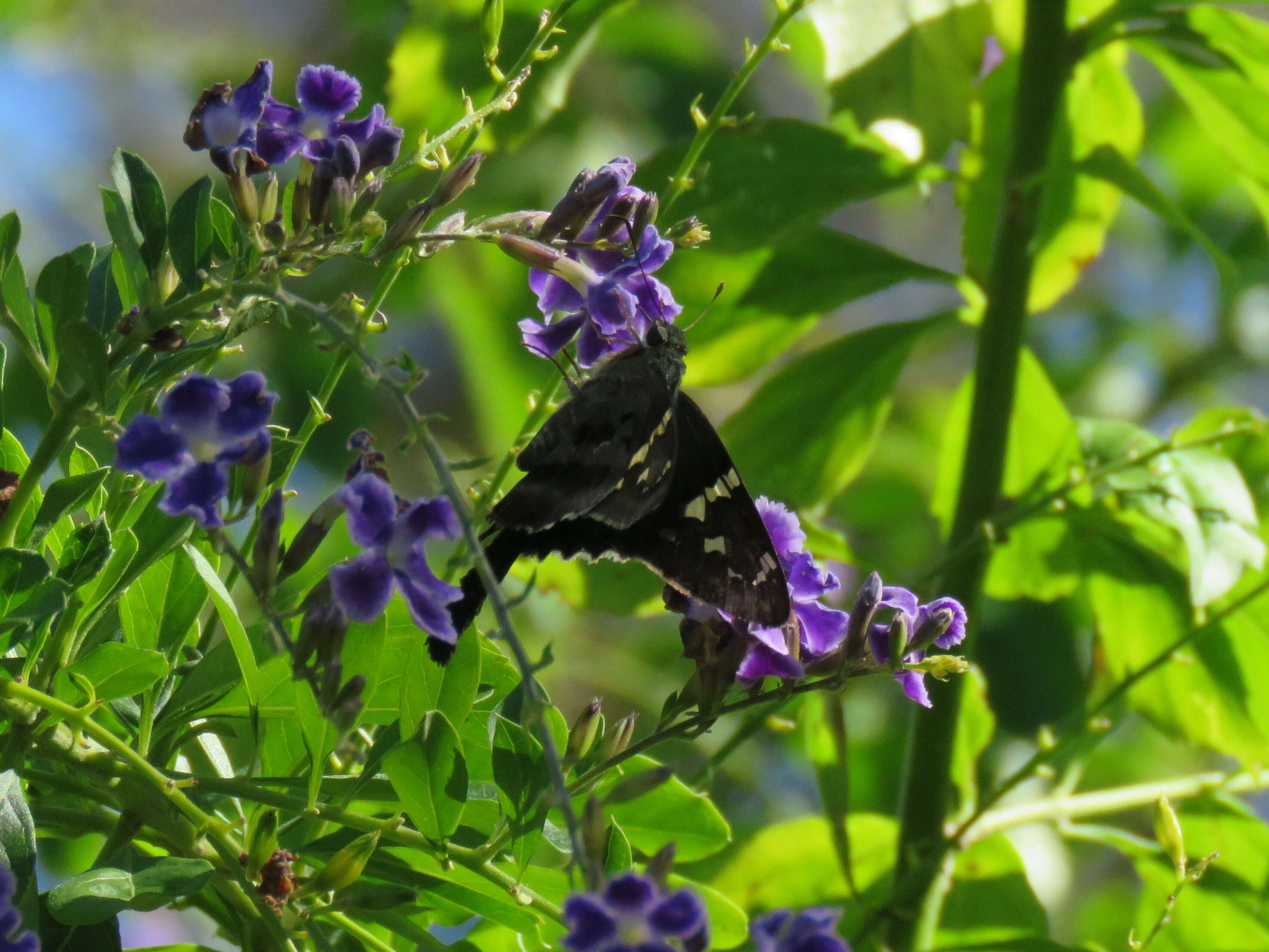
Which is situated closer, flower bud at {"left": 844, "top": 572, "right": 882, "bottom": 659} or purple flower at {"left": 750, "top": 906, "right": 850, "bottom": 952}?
purple flower at {"left": 750, "top": 906, "right": 850, "bottom": 952}

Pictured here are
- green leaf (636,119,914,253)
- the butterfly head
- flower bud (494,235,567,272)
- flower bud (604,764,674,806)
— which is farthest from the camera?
green leaf (636,119,914,253)

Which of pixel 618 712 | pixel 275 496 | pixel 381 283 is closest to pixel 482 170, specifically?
pixel 618 712

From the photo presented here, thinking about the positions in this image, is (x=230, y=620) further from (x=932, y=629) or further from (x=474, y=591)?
(x=932, y=629)

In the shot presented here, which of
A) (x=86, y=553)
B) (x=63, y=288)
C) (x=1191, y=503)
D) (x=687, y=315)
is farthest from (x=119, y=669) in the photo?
(x=1191, y=503)

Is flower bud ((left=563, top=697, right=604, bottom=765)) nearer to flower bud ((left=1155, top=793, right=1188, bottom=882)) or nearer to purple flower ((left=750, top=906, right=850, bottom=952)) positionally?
purple flower ((left=750, top=906, right=850, bottom=952))

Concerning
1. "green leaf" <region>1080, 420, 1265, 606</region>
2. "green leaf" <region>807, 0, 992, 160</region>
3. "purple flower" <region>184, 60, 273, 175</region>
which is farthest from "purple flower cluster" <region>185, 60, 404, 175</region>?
"green leaf" <region>1080, 420, 1265, 606</region>

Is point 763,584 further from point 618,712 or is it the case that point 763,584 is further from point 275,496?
point 618,712

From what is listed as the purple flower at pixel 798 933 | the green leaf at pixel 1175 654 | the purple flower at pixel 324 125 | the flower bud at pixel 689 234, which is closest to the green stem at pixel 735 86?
the flower bud at pixel 689 234
